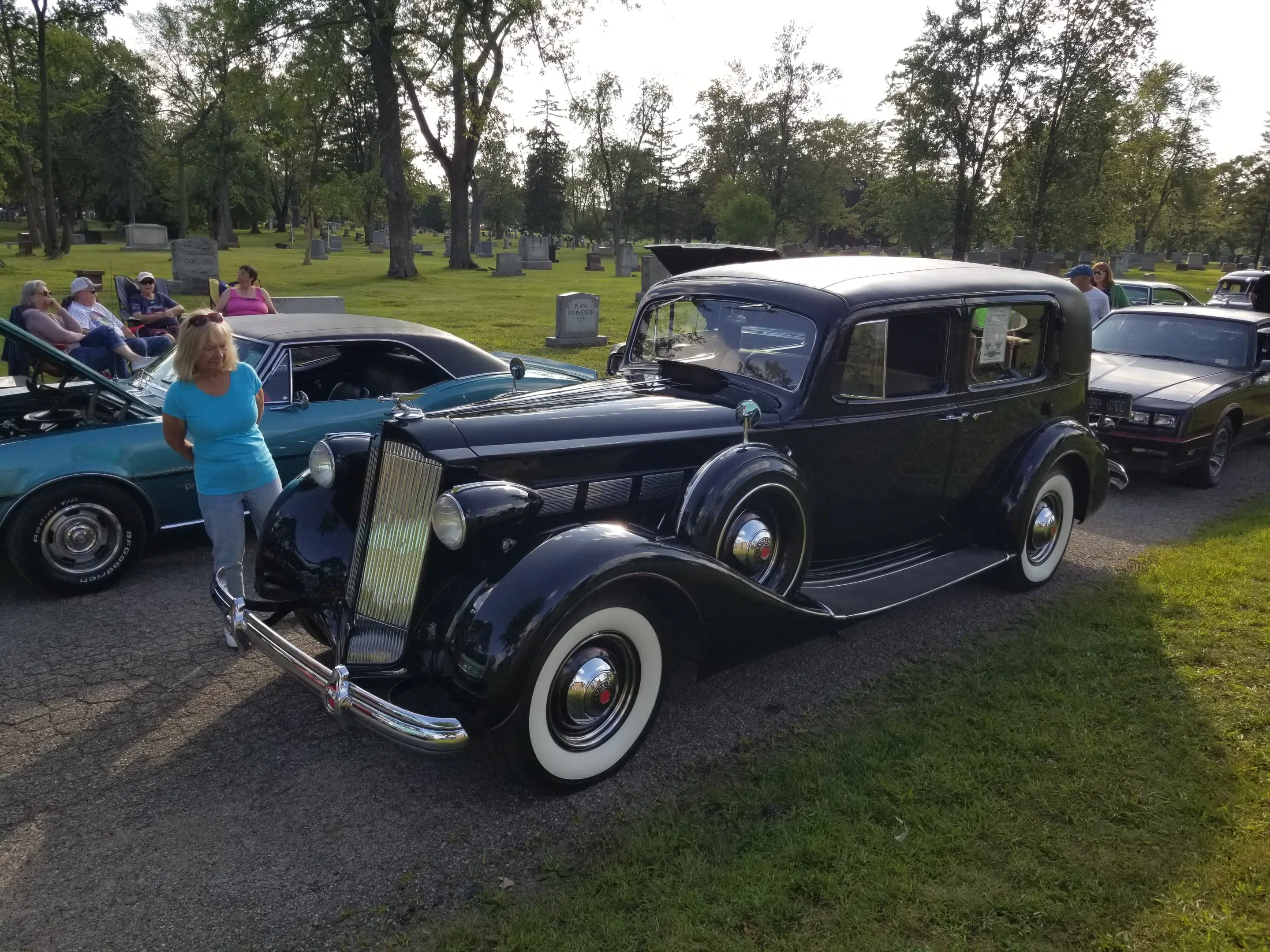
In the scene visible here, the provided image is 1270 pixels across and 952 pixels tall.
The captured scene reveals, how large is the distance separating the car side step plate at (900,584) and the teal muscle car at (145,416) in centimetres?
288

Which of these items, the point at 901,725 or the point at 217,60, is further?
the point at 217,60

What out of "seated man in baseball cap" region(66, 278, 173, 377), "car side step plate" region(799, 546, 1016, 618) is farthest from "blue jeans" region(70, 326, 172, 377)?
"car side step plate" region(799, 546, 1016, 618)

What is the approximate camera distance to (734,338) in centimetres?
471

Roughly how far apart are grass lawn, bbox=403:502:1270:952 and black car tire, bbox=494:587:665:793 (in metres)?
0.31

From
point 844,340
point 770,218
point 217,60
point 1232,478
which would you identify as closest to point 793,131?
point 770,218

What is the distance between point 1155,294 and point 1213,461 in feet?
31.1

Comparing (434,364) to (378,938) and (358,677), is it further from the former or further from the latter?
(378,938)

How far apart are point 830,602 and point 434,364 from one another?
12.8ft

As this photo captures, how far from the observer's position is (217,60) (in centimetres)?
2319

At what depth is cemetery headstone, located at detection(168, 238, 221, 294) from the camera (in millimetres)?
20562

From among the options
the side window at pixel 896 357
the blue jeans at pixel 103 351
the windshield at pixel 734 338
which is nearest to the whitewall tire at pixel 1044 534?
the side window at pixel 896 357

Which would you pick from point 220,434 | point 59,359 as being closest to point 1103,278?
point 220,434

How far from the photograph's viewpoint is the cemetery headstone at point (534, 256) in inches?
1531

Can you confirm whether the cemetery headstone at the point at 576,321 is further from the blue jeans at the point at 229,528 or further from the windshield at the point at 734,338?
the blue jeans at the point at 229,528
